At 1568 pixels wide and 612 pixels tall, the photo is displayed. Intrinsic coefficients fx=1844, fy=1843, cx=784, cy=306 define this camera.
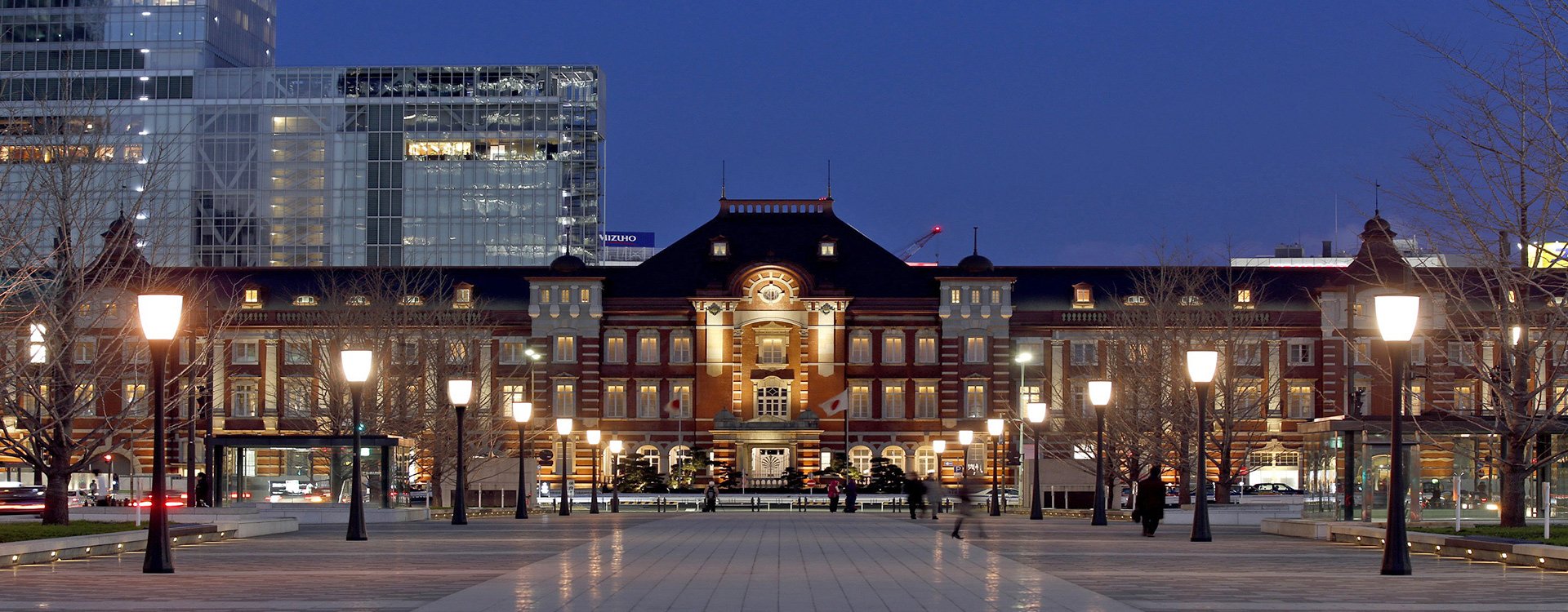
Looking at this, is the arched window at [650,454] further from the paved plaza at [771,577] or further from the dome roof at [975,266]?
the paved plaza at [771,577]

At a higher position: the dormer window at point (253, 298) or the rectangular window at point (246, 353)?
the dormer window at point (253, 298)

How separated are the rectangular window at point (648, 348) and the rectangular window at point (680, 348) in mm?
837

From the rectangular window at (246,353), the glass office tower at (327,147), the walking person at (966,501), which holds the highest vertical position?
the glass office tower at (327,147)

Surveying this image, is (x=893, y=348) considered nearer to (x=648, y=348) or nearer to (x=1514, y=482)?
(x=648, y=348)

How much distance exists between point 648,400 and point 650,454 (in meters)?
2.90

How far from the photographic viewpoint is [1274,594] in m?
19.9

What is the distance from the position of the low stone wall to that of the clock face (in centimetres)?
5896

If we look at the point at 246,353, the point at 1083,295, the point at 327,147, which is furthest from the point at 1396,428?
the point at 327,147

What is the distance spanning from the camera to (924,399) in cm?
9869

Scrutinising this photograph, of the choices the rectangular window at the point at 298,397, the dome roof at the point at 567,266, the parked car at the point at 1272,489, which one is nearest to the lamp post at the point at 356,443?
the rectangular window at the point at 298,397

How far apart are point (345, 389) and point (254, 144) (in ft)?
267

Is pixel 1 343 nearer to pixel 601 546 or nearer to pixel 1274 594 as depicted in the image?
pixel 601 546

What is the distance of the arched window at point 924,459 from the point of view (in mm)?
98062

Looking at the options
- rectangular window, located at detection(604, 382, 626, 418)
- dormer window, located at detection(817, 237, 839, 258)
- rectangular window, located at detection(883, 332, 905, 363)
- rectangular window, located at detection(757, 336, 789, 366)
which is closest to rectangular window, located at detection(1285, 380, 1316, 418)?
rectangular window, located at detection(883, 332, 905, 363)
